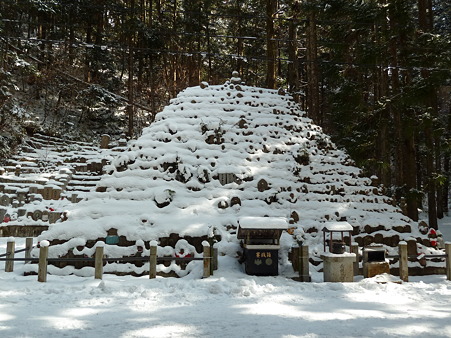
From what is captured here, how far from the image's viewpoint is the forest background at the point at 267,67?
1361 centimetres

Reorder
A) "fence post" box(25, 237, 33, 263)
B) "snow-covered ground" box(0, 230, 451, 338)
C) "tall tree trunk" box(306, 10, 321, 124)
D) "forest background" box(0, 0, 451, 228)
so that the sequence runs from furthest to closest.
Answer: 1. "tall tree trunk" box(306, 10, 321, 124)
2. "forest background" box(0, 0, 451, 228)
3. "fence post" box(25, 237, 33, 263)
4. "snow-covered ground" box(0, 230, 451, 338)

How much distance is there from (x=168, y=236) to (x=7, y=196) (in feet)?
33.7

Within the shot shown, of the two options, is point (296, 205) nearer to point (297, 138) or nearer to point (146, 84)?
point (297, 138)

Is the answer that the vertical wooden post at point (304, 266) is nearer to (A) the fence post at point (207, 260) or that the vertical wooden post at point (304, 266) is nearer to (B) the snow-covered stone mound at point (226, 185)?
(B) the snow-covered stone mound at point (226, 185)

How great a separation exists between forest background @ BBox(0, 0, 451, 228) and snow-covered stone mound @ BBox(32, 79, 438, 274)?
8.61 feet

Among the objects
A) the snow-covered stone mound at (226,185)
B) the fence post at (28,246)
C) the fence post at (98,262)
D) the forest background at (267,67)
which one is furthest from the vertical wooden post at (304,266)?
the forest background at (267,67)

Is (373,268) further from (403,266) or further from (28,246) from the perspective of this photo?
(28,246)

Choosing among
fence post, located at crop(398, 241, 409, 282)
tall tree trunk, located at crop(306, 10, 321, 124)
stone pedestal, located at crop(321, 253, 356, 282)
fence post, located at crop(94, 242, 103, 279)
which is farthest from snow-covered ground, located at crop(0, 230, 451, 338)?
tall tree trunk, located at crop(306, 10, 321, 124)

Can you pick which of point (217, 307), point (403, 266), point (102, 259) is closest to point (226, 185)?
point (102, 259)

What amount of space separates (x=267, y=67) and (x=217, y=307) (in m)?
17.8

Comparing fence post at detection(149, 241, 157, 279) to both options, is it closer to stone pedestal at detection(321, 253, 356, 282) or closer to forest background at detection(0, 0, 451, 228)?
stone pedestal at detection(321, 253, 356, 282)

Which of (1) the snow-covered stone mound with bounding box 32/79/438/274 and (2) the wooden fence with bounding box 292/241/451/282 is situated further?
(1) the snow-covered stone mound with bounding box 32/79/438/274

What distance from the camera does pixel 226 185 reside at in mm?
10344

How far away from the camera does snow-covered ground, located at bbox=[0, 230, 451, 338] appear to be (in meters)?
4.45
